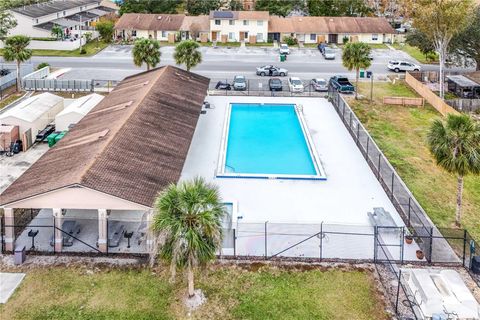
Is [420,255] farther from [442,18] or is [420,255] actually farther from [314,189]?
[442,18]

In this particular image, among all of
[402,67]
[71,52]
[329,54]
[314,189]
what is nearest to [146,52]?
[71,52]

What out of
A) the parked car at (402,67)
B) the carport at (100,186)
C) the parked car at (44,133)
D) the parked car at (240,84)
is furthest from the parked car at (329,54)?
the parked car at (44,133)

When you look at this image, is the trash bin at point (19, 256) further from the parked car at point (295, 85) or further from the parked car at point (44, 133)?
the parked car at point (295, 85)

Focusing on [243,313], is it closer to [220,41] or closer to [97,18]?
[220,41]

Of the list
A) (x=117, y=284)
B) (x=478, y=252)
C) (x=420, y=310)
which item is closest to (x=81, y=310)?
(x=117, y=284)

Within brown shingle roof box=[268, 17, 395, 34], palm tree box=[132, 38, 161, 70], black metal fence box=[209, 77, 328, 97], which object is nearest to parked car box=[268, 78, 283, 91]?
black metal fence box=[209, 77, 328, 97]

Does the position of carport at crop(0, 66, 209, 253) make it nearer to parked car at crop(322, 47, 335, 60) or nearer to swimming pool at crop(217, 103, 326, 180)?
swimming pool at crop(217, 103, 326, 180)
